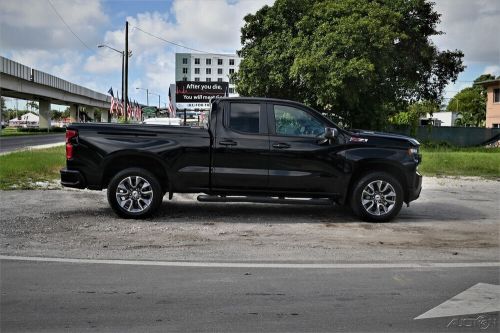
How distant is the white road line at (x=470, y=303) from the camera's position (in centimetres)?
440

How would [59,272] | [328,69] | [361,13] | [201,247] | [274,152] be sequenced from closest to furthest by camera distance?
[59,272] → [201,247] → [274,152] → [328,69] → [361,13]

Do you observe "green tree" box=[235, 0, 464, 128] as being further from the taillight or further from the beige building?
the taillight

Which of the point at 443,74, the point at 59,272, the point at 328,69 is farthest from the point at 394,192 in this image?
the point at 443,74

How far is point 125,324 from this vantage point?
4043 mm

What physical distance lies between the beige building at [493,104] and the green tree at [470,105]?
17892 millimetres

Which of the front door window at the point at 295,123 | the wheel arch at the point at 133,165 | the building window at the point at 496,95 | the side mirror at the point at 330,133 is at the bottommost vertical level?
the wheel arch at the point at 133,165

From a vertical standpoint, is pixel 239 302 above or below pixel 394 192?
below

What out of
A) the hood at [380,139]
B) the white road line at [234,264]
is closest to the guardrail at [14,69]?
the hood at [380,139]

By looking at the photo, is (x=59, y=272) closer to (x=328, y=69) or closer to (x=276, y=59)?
(x=328, y=69)

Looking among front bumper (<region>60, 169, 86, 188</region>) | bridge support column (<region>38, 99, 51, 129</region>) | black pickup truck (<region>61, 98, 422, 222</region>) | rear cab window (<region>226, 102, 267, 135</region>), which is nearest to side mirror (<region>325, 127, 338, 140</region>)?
black pickup truck (<region>61, 98, 422, 222</region>)

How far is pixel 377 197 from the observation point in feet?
27.5

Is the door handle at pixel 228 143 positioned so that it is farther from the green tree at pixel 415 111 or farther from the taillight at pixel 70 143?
the green tree at pixel 415 111

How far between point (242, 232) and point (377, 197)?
2305 millimetres

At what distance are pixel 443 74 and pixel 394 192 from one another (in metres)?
33.8
